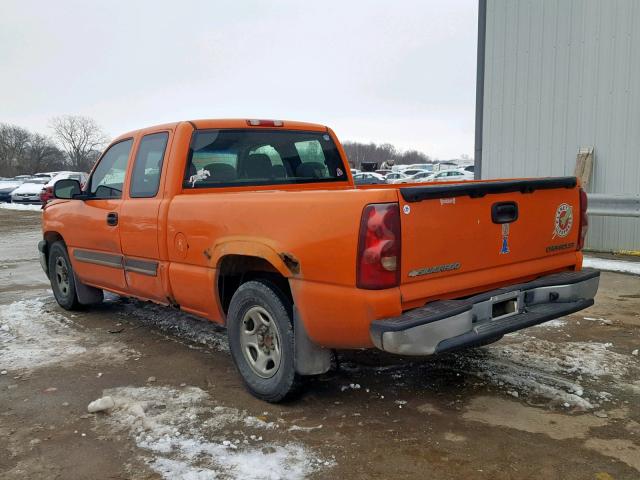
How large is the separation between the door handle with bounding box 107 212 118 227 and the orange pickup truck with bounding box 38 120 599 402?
26 mm

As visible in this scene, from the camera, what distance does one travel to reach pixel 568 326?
563 cm

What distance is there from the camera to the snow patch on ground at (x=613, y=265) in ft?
27.3

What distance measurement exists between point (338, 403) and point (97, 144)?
100646 mm

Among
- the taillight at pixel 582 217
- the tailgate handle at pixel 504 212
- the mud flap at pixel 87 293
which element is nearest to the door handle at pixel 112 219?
the mud flap at pixel 87 293

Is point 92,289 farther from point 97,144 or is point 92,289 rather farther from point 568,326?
point 97,144

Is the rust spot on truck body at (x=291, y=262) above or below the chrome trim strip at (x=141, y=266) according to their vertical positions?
above

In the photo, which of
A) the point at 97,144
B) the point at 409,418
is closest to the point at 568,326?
the point at 409,418

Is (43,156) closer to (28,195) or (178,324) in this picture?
(28,195)

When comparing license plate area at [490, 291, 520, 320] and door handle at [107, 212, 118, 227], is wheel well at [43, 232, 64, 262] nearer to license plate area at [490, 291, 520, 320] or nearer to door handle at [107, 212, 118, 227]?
door handle at [107, 212, 118, 227]

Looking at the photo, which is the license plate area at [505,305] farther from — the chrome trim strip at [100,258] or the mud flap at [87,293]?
the mud flap at [87,293]

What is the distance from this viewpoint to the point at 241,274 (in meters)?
4.18

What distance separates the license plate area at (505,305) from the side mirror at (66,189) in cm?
428

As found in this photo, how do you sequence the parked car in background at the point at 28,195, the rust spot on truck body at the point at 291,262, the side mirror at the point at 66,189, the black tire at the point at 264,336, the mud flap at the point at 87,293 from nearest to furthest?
the rust spot on truck body at the point at 291,262 → the black tire at the point at 264,336 → the side mirror at the point at 66,189 → the mud flap at the point at 87,293 → the parked car in background at the point at 28,195

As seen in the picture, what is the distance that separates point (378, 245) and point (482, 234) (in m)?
0.79
